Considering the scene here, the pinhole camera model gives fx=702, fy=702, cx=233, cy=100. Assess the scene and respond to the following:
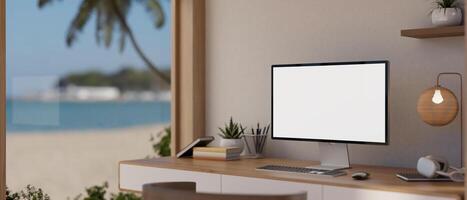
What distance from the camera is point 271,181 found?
128 inches

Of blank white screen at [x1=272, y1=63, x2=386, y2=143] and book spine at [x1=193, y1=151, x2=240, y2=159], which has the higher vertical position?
blank white screen at [x1=272, y1=63, x2=386, y2=143]

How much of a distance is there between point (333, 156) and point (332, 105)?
0.27 meters

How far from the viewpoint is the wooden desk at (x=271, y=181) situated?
2.86m

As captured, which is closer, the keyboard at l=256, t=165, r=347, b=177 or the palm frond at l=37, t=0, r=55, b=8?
the keyboard at l=256, t=165, r=347, b=177

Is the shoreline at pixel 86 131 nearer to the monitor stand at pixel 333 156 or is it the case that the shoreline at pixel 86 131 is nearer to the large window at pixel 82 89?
the large window at pixel 82 89

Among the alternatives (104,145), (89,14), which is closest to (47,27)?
(89,14)

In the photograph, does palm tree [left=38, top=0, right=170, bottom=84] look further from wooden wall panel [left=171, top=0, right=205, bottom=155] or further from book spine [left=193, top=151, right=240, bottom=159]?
book spine [left=193, top=151, right=240, bottom=159]

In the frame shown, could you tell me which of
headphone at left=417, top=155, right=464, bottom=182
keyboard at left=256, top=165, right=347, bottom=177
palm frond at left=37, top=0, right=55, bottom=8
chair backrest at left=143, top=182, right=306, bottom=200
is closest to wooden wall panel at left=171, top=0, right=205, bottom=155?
palm frond at left=37, top=0, right=55, bottom=8

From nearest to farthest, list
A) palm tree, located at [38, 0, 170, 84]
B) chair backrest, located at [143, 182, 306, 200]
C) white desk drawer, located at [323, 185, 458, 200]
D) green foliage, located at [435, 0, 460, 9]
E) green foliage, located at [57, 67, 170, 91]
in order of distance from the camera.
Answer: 1. chair backrest, located at [143, 182, 306, 200]
2. white desk drawer, located at [323, 185, 458, 200]
3. green foliage, located at [435, 0, 460, 9]
4. green foliage, located at [57, 67, 170, 91]
5. palm tree, located at [38, 0, 170, 84]

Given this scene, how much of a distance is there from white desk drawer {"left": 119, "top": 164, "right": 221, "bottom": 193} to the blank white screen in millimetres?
481

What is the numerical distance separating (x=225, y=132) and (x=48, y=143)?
106 centimetres

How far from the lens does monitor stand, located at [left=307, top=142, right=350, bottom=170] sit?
351cm

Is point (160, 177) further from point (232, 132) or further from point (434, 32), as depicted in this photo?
point (434, 32)

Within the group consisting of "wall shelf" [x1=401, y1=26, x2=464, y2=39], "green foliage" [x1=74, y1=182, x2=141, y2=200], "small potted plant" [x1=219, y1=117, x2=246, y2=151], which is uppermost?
"wall shelf" [x1=401, y1=26, x2=464, y2=39]
